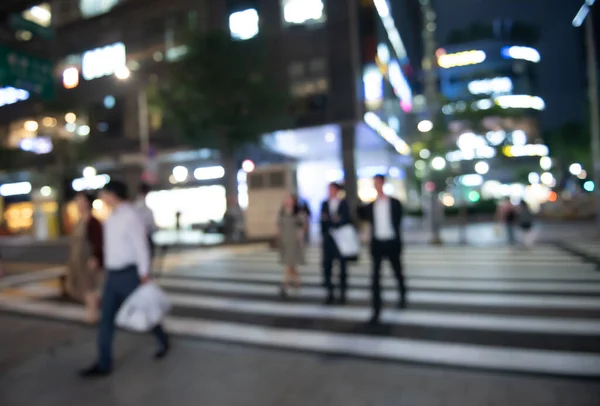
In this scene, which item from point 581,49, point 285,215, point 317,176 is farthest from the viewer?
point 317,176

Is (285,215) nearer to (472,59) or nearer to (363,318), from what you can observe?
(363,318)

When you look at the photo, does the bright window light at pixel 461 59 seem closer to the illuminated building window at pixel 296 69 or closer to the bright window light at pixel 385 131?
the bright window light at pixel 385 131

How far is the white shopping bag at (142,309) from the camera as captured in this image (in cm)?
396

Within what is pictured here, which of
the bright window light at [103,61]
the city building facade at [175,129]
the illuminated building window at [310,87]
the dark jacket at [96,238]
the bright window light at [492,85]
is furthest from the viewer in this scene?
the bright window light at [492,85]

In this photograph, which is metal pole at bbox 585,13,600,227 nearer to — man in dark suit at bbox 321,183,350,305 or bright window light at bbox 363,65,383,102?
bright window light at bbox 363,65,383,102

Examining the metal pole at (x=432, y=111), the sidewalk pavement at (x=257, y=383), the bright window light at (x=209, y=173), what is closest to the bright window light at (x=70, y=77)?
the sidewalk pavement at (x=257, y=383)

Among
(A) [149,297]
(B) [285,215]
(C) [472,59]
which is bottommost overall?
(A) [149,297]

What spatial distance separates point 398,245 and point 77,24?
33607mm

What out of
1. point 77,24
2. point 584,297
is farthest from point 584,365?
point 77,24

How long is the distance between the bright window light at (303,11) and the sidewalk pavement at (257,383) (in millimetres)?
20952

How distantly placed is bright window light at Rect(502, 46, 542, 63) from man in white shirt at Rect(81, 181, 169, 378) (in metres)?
81.8

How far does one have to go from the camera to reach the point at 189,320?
5984mm

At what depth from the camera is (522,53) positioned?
245 ft

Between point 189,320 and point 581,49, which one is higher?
point 581,49
